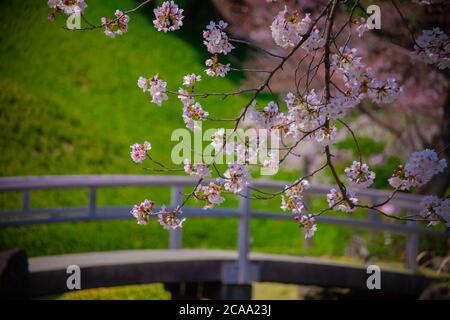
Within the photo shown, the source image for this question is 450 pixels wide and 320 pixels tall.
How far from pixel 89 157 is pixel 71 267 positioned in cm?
553

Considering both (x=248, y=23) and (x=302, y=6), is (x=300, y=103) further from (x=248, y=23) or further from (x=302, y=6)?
(x=248, y=23)

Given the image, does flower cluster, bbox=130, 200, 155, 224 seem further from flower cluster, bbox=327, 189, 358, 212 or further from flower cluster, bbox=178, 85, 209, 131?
flower cluster, bbox=327, 189, 358, 212

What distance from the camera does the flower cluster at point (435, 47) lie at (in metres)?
2.96

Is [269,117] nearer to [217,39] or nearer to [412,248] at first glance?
[217,39]

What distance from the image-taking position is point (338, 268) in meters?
5.93

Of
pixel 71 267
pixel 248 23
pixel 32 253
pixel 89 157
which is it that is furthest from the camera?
pixel 89 157

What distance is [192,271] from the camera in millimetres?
5516

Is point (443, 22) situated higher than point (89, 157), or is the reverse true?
point (443, 22)

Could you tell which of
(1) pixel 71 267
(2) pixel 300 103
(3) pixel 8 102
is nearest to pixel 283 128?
(2) pixel 300 103

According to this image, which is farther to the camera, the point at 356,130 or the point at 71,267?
the point at 356,130

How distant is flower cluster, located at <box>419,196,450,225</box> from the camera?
2.96 m

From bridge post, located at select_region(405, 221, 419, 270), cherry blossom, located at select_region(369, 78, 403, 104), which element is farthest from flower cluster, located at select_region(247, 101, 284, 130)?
bridge post, located at select_region(405, 221, 419, 270)

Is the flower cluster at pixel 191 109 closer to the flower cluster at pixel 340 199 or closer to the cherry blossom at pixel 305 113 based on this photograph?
the cherry blossom at pixel 305 113

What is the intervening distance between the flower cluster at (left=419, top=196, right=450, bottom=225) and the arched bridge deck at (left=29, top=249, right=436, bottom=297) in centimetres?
280
